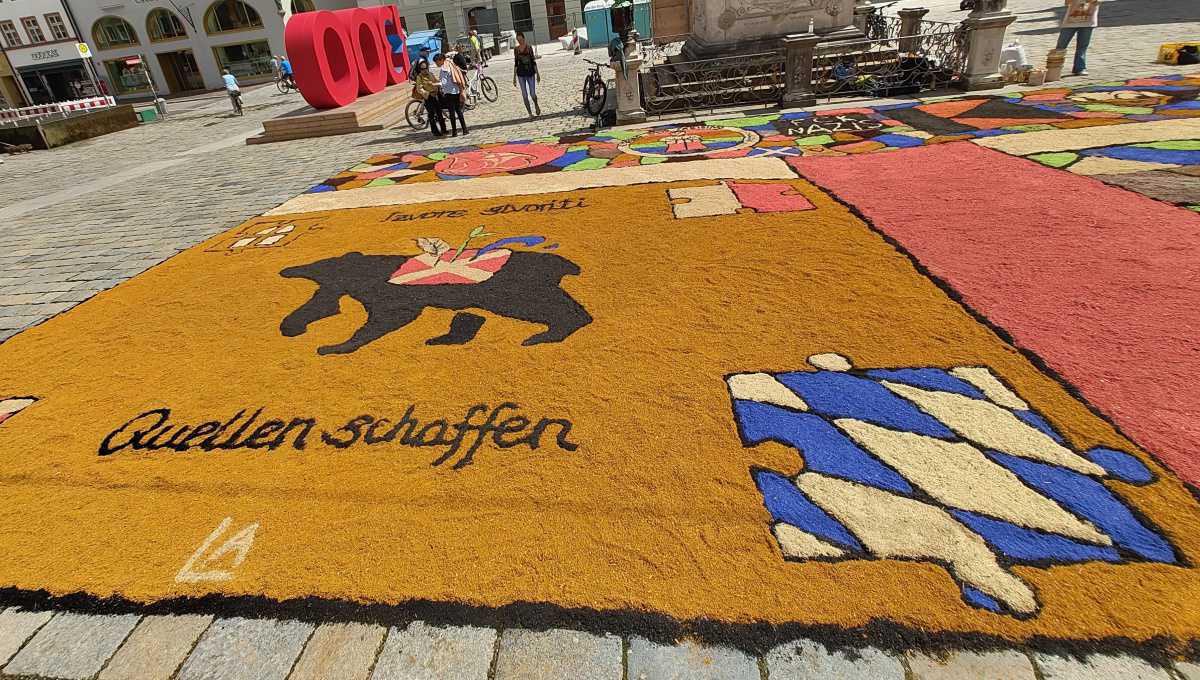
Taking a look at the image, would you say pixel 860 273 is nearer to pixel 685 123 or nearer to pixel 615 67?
pixel 685 123

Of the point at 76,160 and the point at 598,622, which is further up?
the point at 76,160

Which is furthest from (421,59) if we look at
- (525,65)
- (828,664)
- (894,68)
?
(828,664)

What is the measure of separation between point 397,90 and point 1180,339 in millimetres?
21420

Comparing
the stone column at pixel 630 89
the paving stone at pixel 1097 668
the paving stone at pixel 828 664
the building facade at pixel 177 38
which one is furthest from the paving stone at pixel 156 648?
the building facade at pixel 177 38

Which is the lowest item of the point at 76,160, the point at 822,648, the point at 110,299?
the point at 822,648

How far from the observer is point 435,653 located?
2322 mm

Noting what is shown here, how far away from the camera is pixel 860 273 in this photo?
4934mm

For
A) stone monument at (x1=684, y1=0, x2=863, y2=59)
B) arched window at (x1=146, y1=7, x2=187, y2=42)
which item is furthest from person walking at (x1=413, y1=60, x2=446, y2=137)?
arched window at (x1=146, y1=7, x2=187, y2=42)

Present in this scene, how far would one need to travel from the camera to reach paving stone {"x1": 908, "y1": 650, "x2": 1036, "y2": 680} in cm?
204

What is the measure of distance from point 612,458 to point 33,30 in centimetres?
5315

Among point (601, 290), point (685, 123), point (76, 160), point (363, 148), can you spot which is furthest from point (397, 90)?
point (601, 290)

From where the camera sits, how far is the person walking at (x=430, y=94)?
12781mm

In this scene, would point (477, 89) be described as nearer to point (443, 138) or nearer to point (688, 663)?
point (443, 138)

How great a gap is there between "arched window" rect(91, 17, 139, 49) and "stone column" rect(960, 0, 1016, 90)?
47.5 m
